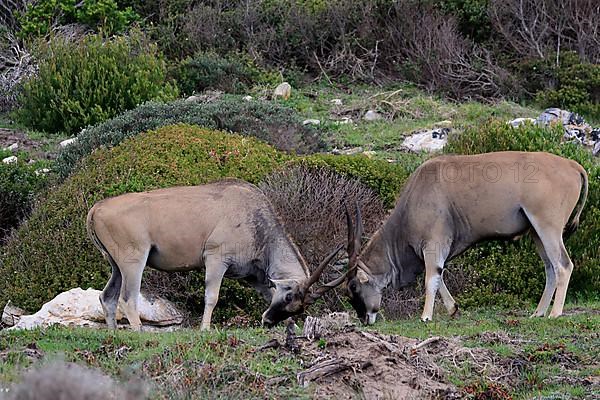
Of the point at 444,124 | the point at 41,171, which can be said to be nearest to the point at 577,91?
the point at 444,124

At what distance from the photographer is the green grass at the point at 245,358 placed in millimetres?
7699

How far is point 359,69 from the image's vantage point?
2659 cm

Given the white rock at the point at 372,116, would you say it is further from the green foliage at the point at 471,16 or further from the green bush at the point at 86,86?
the green foliage at the point at 471,16

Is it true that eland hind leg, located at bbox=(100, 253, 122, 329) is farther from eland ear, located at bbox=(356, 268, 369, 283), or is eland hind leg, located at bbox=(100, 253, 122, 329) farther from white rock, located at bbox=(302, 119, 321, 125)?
white rock, located at bbox=(302, 119, 321, 125)

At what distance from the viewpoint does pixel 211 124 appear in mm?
18297

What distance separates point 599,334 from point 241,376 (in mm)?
3760

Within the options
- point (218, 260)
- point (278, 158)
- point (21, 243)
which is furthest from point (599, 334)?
point (21, 243)

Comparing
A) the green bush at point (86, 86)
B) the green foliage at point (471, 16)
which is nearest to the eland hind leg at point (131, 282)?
the green bush at point (86, 86)

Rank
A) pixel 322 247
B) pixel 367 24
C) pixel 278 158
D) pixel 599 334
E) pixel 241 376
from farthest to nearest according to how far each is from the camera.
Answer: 1. pixel 367 24
2. pixel 278 158
3. pixel 322 247
4. pixel 599 334
5. pixel 241 376

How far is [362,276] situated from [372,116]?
10780mm

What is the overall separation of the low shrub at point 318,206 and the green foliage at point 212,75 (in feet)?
34.3

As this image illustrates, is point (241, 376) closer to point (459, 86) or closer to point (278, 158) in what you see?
point (278, 158)

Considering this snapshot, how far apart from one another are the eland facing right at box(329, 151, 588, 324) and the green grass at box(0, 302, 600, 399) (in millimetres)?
1524

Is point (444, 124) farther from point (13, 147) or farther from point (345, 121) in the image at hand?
point (13, 147)
